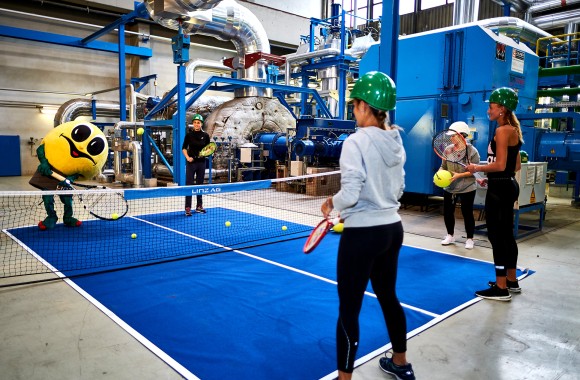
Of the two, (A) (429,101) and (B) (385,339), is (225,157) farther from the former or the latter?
(B) (385,339)

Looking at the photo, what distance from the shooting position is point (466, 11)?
39.2 feet

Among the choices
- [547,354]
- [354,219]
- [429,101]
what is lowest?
[547,354]

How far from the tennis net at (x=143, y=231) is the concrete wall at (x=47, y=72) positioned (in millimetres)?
8383

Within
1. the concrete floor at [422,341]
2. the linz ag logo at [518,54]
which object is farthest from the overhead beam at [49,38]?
the linz ag logo at [518,54]

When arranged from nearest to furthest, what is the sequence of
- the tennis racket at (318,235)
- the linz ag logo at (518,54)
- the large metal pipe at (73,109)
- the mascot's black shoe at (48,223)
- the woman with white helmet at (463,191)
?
the tennis racket at (318,235)
the woman with white helmet at (463,191)
the mascot's black shoe at (48,223)
the linz ag logo at (518,54)
the large metal pipe at (73,109)

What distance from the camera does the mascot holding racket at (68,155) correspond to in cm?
621

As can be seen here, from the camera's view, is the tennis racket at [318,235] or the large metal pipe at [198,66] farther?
the large metal pipe at [198,66]

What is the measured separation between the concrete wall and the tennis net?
8383mm

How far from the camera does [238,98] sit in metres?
13.2

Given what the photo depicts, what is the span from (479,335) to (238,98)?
11.3 m

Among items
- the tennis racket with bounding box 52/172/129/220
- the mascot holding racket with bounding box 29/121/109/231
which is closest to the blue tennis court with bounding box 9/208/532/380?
the mascot holding racket with bounding box 29/121/109/231

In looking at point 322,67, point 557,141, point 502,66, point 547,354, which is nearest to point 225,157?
point 322,67

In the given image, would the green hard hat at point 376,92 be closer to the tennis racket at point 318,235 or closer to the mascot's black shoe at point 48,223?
the tennis racket at point 318,235

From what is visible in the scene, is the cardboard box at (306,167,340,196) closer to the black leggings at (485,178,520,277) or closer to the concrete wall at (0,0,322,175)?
the black leggings at (485,178,520,277)
